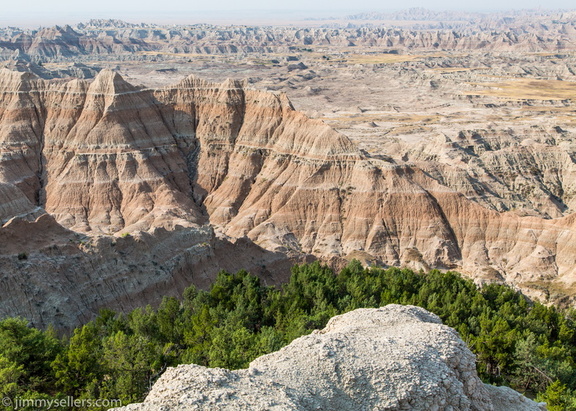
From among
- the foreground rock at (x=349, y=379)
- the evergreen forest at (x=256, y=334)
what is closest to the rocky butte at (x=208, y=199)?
the evergreen forest at (x=256, y=334)

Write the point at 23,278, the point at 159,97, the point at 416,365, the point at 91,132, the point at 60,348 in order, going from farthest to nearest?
the point at 159,97 < the point at 91,132 < the point at 23,278 < the point at 60,348 < the point at 416,365

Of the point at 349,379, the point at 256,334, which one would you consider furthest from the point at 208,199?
the point at 349,379

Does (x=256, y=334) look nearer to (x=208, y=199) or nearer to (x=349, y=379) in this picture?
(x=349, y=379)

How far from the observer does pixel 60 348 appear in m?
36.3

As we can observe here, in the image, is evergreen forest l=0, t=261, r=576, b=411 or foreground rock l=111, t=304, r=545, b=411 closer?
foreground rock l=111, t=304, r=545, b=411

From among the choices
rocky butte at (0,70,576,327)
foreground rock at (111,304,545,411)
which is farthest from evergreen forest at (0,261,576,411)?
foreground rock at (111,304,545,411)

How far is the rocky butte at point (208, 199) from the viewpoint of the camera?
56.1 m

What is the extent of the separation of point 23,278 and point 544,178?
85874mm

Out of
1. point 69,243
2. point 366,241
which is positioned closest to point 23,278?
point 69,243

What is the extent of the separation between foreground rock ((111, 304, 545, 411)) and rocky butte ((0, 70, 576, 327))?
2891 cm

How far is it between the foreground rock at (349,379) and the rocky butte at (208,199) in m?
28.9

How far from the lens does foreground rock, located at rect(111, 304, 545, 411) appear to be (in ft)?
73.9

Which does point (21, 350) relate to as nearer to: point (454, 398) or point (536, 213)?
point (454, 398)

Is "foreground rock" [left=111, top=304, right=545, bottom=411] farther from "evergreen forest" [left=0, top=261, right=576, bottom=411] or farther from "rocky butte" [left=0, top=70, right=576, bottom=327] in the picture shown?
"rocky butte" [left=0, top=70, right=576, bottom=327]
